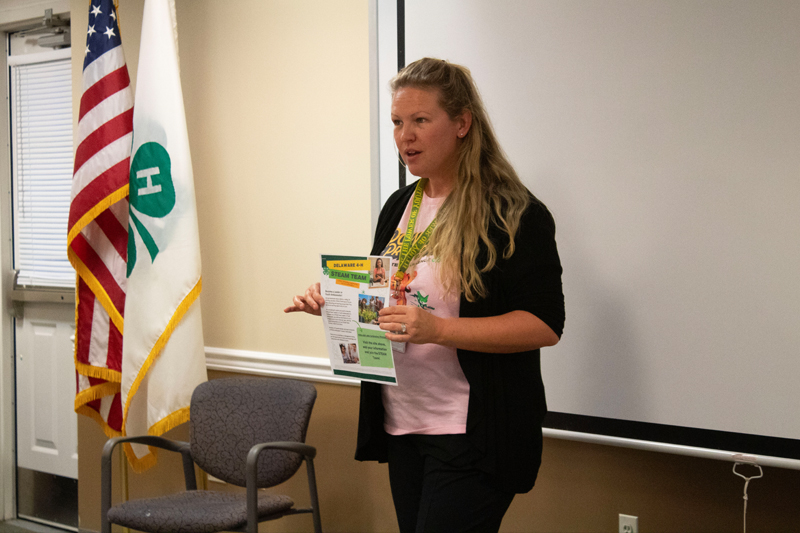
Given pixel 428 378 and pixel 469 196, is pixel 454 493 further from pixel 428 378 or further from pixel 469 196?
pixel 469 196

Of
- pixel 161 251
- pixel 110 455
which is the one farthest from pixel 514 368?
pixel 161 251

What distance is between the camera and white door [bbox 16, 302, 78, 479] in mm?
3459

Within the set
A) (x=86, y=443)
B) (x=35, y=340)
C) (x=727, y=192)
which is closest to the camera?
(x=727, y=192)

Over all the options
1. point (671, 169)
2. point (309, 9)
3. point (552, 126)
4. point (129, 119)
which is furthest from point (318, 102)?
point (671, 169)

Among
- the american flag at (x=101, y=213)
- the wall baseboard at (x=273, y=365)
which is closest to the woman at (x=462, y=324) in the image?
the wall baseboard at (x=273, y=365)

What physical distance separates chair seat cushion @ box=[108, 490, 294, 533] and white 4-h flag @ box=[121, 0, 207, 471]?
41 cm

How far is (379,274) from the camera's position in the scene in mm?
1318

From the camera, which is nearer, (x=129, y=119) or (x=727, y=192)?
(x=727, y=192)

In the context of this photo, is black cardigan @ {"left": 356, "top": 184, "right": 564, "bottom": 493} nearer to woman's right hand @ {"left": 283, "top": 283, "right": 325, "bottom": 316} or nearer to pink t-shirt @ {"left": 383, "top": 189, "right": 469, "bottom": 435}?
pink t-shirt @ {"left": 383, "top": 189, "right": 469, "bottom": 435}

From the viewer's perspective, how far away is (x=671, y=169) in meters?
1.72

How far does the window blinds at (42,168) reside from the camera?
3.46 metres

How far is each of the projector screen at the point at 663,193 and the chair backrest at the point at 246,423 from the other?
2.86 ft

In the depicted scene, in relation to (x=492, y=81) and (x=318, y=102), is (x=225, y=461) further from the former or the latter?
(x=492, y=81)

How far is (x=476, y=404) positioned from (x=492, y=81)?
109 cm
